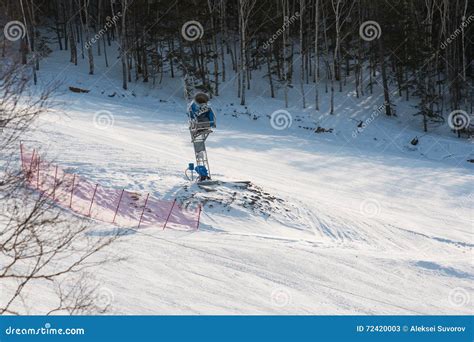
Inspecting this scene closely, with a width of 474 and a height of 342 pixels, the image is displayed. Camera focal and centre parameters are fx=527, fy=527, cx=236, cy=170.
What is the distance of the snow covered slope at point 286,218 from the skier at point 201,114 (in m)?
2.07

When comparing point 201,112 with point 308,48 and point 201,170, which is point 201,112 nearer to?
point 201,170

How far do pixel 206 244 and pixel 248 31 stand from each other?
27502 mm

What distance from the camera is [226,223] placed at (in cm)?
1480

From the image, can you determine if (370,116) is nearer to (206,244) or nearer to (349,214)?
(349,214)

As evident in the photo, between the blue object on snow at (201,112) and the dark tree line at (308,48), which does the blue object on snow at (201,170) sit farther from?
the dark tree line at (308,48)

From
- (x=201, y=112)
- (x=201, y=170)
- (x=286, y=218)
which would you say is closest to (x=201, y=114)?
(x=201, y=112)

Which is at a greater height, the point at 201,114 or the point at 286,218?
the point at 201,114

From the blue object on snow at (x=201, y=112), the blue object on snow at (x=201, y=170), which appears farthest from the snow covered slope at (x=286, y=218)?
the blue object on snow at (x=201, y=112)

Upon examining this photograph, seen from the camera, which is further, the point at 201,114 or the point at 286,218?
the point at 286,218

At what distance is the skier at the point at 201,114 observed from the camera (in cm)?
1510

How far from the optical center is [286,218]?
1574 cm

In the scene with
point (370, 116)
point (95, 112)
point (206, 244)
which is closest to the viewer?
point (206, 244)

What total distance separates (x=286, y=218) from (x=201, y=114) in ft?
13.1
